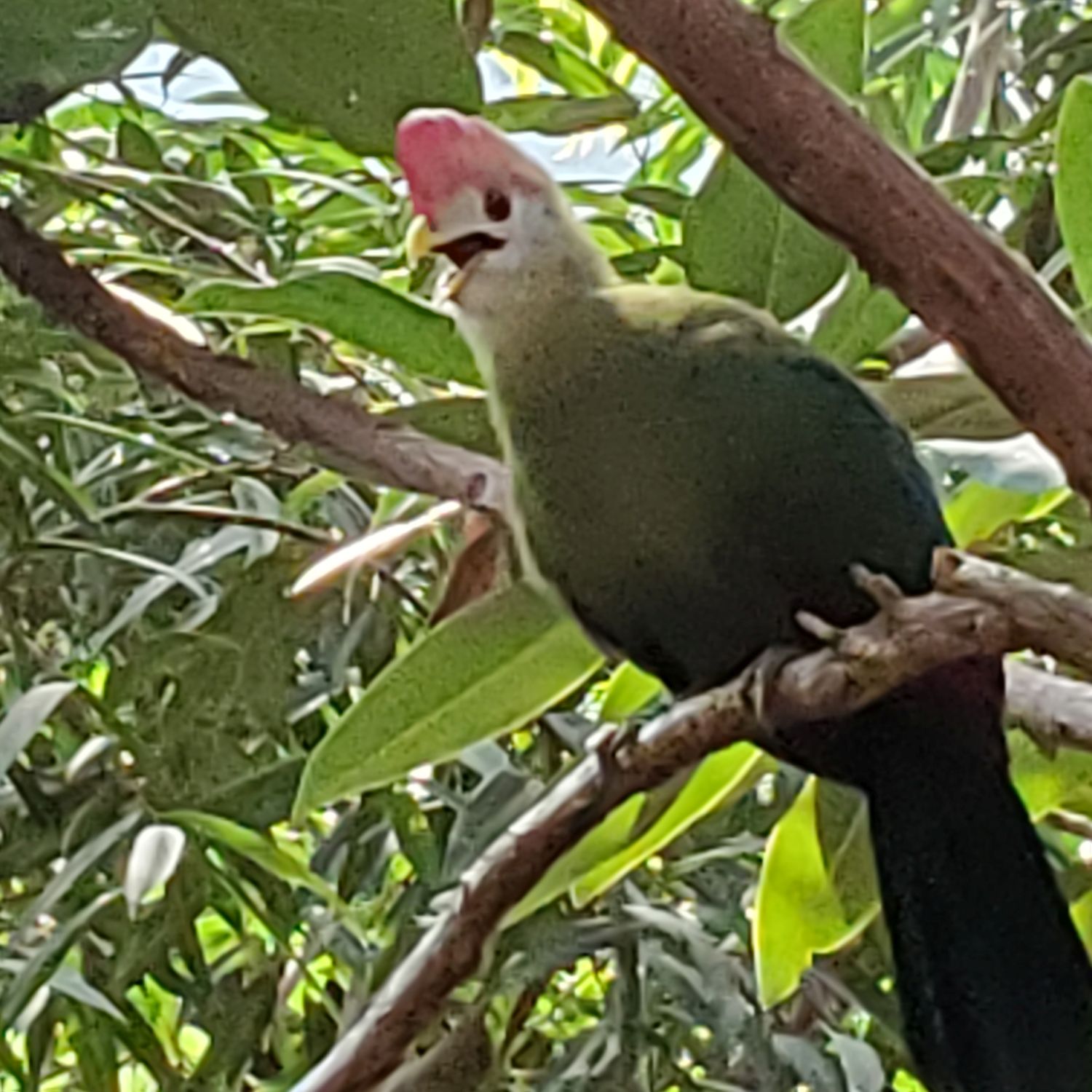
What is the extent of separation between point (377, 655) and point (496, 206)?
9.1 inches

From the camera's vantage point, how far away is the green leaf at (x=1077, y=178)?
19.9 inches

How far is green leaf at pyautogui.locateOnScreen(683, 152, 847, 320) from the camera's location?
542 millimetres

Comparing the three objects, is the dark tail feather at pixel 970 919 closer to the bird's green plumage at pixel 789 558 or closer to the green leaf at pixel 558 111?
the bird's green plumage at pixel 789 558

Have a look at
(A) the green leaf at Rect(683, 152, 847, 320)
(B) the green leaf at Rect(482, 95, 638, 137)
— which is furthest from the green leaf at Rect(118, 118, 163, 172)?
(A) the green leaf at Rect(683, 152, 847, 320)

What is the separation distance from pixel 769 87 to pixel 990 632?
121 millimetres

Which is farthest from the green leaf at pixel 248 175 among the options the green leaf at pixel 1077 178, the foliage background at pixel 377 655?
the green leaf at pixel 1077 178

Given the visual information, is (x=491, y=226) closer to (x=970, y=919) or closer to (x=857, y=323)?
(x=857, y=323)

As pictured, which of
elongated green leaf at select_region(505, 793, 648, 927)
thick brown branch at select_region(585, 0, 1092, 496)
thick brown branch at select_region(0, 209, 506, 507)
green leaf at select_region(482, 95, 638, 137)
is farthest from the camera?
green leaf at select_region(482, 95, 638, 137)

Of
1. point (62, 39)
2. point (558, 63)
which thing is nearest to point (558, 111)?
point (558, 63)

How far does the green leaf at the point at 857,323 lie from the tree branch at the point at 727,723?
9 centimetres

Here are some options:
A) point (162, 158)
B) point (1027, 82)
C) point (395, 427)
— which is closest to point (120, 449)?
point (162, 158)

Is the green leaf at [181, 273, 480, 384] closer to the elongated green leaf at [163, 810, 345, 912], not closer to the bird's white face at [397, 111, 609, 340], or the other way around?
the bird's white face at [397, 111, 609, 340]

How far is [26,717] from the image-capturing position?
2.18 ft

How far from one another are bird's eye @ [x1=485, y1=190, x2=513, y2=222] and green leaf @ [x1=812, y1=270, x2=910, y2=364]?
10 cm
